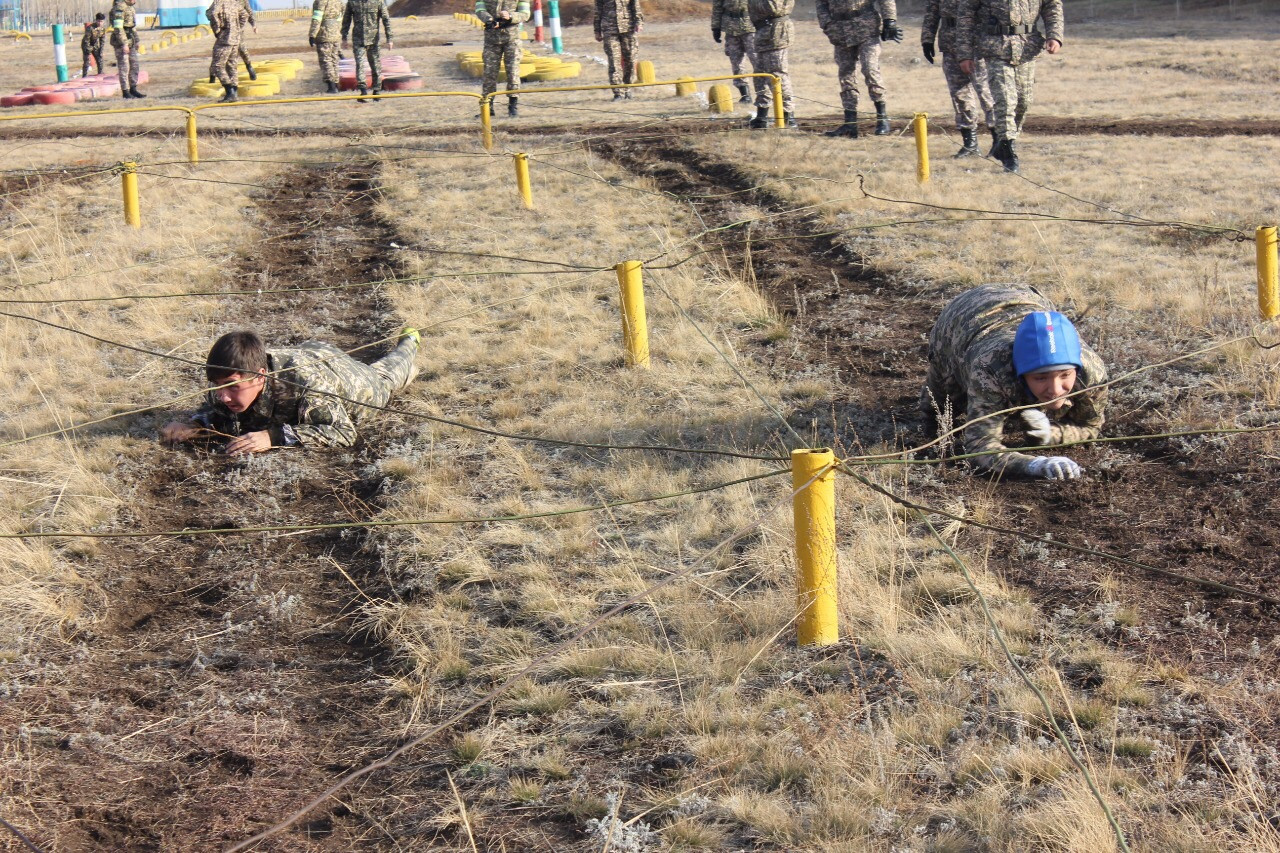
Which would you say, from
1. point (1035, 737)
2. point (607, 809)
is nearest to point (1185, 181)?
point (1035, 737)

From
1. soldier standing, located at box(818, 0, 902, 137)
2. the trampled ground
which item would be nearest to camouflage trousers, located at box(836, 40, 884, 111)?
soldier standing, located at box(818, 0, 902, 137)

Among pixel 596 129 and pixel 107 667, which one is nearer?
pixel 107 667

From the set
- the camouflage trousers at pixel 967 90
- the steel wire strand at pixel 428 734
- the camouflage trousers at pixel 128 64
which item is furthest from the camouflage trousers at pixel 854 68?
the camouflage trousers at pixel 128 64

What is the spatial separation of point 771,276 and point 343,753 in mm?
6436

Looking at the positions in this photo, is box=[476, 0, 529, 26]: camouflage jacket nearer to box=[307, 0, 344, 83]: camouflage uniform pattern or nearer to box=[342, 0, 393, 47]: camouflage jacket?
box=[342, 0, 393, 47]: camouflage jacket

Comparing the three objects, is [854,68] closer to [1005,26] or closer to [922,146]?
[1005,26]

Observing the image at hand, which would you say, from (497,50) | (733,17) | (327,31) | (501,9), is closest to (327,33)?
(327,31)

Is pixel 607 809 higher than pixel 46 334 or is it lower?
lower

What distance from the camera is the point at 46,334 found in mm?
8523

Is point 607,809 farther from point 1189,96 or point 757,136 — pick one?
point 1189,96

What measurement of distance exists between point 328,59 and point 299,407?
16829 millimetres

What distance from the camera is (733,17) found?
52.5 ft

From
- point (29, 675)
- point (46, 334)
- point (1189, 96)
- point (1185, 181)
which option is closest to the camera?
point (29, 675)

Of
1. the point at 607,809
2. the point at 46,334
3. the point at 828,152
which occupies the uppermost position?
the point at 828,152
